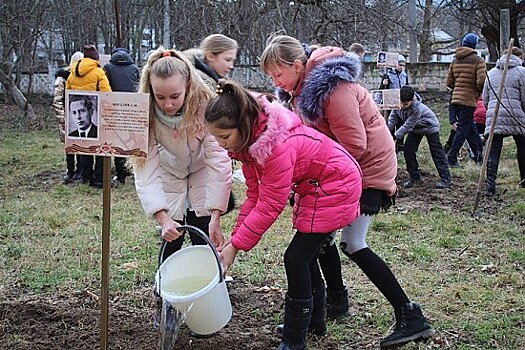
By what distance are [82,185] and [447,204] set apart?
432 cm

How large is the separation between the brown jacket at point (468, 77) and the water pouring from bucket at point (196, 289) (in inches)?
265

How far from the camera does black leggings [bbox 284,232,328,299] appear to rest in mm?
3098

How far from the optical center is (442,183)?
804 centimetres

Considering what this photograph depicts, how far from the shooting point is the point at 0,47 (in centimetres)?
1927

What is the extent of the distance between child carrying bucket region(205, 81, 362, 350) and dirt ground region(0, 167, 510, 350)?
45cm

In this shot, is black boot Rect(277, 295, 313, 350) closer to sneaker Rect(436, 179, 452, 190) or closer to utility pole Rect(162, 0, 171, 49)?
sneaker Rect(436, 179, 452, 190)

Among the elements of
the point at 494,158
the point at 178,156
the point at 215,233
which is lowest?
the point at 494,158

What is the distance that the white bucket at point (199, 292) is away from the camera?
3.02 m

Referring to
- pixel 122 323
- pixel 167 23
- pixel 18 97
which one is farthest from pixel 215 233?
pixel 167 23

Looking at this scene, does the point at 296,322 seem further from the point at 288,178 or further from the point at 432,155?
Result: the point at 432,155

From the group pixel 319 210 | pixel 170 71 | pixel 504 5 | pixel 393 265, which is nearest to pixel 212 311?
pixel 319 210

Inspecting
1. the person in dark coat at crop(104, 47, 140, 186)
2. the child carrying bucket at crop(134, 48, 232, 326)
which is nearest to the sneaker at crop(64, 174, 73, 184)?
the person in dark coat at crop(104, 47, 140, 186)

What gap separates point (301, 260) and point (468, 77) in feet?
22.8

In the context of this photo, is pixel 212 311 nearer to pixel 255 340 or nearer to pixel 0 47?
pixel 255 340
